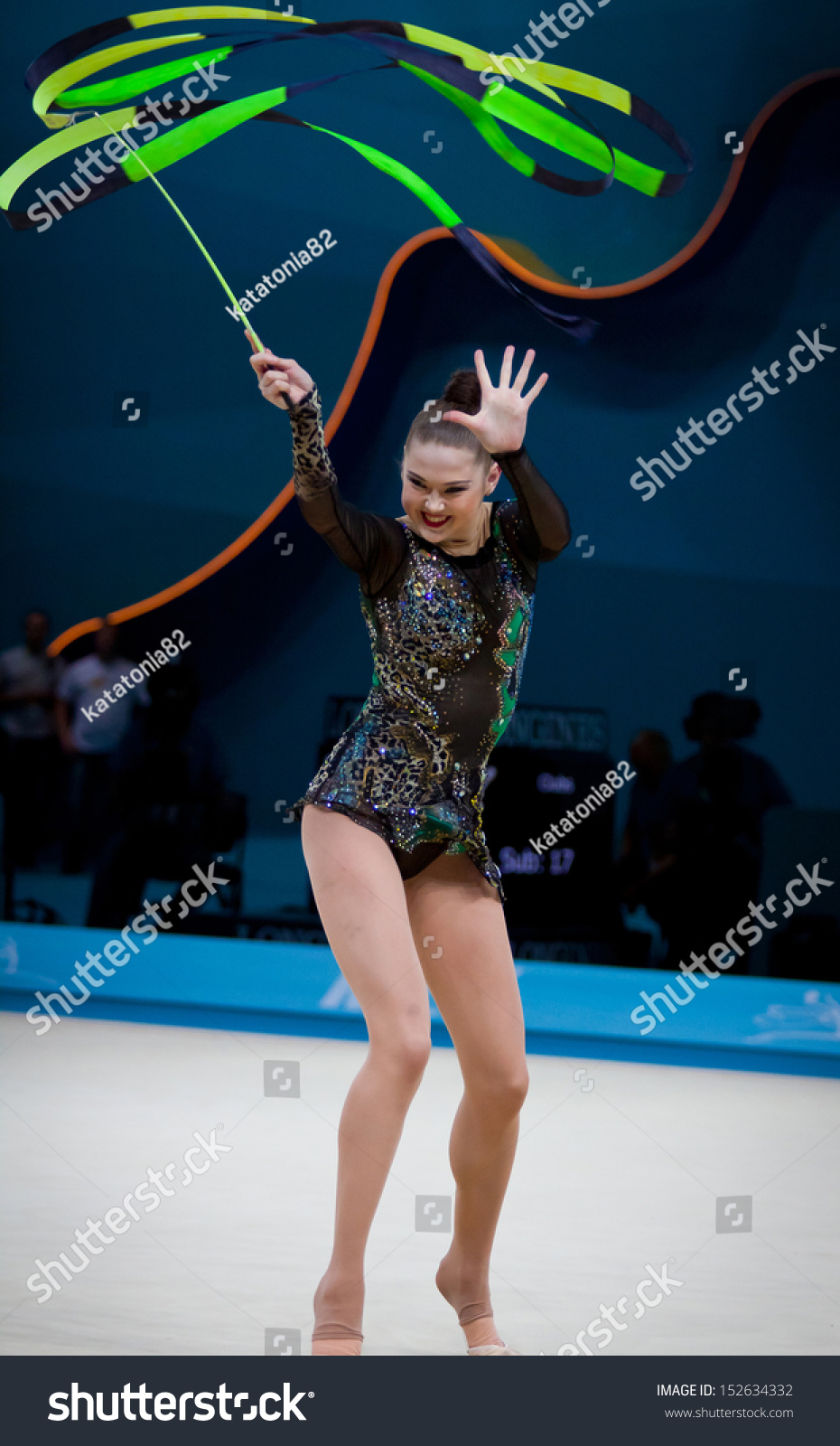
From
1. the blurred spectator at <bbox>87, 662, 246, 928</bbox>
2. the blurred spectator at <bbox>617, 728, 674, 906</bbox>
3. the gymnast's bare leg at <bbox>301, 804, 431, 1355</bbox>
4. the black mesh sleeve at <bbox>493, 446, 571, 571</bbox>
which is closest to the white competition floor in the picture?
the gymnast's bare leg at <bbox>301, 804, 431, 1355</bbox>

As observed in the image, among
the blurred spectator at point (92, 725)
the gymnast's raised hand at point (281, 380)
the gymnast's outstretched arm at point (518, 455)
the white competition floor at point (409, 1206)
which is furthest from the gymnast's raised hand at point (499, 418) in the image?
the blurred spectator at point (92, 725)

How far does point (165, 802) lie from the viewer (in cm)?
550

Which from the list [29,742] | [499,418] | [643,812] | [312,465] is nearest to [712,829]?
[643,812]

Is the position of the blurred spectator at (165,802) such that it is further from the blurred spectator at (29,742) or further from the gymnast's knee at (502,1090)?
the gymnast's knee at (502,1090)

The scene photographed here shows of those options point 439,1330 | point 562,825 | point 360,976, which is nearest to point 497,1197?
point 439,1330

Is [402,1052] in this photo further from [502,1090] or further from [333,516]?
[333,516]

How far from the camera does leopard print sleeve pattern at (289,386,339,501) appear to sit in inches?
77.9

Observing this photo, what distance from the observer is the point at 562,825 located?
5.11 metres

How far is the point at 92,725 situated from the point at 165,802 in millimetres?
429

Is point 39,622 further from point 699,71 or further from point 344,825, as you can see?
point 344,825

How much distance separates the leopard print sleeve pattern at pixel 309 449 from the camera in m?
1.98

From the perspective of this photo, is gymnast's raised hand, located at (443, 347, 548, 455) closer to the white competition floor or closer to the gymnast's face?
the gymnast's face

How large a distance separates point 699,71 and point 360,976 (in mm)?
4196

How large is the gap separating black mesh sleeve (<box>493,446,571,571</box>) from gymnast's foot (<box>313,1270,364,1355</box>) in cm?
108
